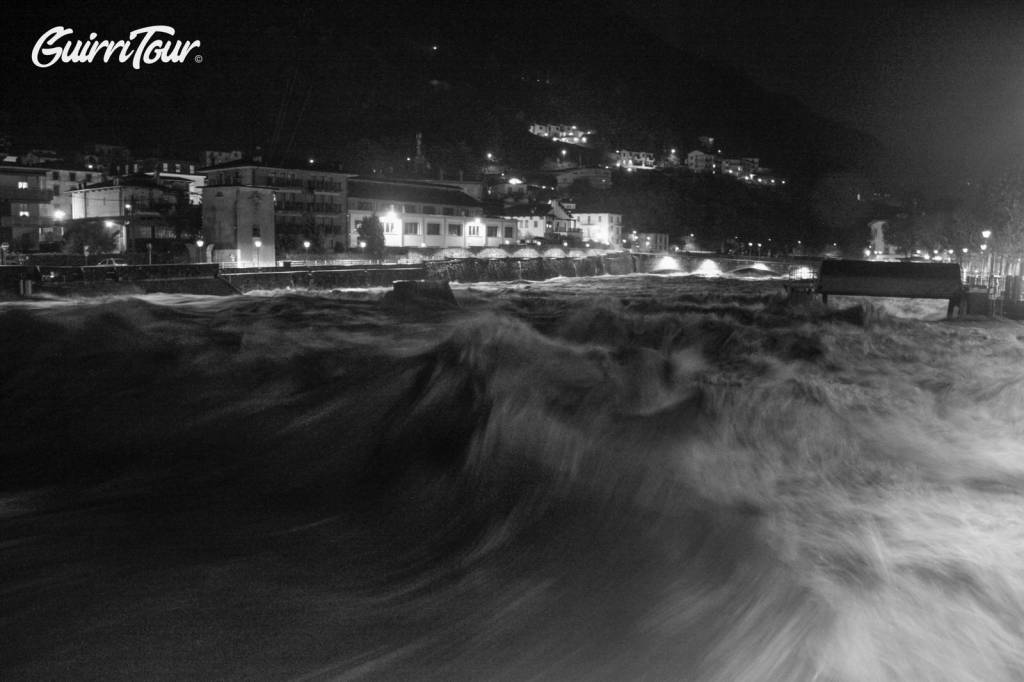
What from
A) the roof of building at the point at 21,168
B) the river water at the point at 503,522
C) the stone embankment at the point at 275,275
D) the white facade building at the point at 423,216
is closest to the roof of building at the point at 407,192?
the white facade building at the point at 423,216

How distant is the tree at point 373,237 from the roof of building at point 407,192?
3.53 meters

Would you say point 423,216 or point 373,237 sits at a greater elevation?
point 423,216

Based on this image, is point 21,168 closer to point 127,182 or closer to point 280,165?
point 127,182

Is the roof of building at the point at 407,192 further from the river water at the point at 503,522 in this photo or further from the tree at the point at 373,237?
the river water at the point at 503,522

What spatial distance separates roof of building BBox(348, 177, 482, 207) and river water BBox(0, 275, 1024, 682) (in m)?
39.2

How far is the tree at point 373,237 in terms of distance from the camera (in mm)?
42469

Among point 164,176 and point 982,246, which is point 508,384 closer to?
point 982,246

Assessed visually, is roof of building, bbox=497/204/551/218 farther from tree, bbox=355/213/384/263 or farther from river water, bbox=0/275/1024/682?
river water, bbox=0/275/1024/682

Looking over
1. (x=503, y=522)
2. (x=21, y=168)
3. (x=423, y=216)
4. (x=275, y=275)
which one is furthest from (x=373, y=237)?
(x=503, y=522)

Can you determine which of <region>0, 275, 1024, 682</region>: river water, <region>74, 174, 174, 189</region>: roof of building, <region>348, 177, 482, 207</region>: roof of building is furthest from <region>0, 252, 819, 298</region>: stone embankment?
<region>0, 275, 1024, 682</region>: river water

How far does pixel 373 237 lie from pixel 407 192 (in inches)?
323

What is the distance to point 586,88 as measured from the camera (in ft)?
560

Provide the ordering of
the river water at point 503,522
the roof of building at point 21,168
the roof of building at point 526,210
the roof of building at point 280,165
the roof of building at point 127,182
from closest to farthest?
the river water at point 503,522 → the roof of building at point 280,165 → the roof of building at point 21,168 → the roof of building at point 127,182 → the roof of building at point 526,210

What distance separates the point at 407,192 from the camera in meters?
49.7
